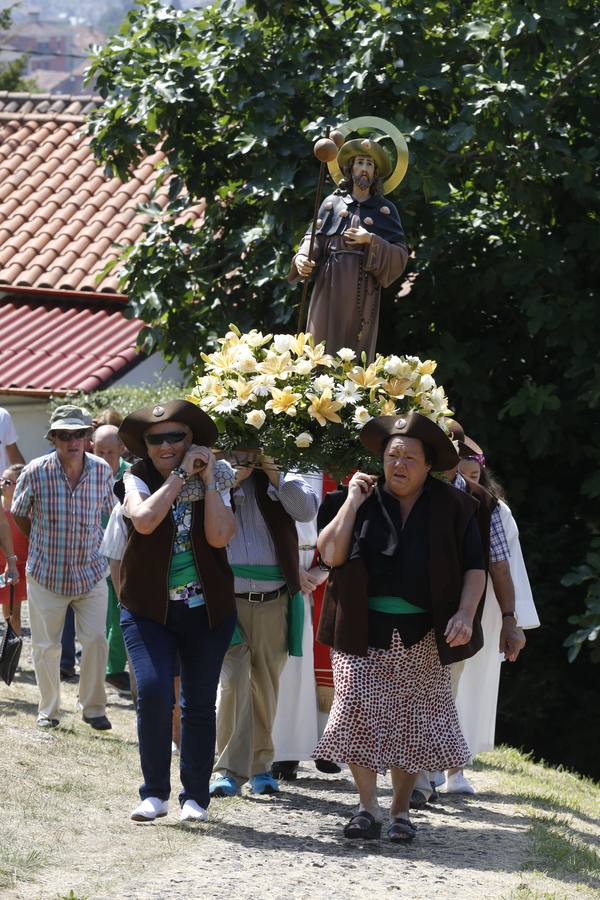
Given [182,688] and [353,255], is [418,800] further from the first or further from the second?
[353,255]

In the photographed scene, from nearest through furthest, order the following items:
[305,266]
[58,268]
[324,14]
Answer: [305,266], [324,14], [58,268]

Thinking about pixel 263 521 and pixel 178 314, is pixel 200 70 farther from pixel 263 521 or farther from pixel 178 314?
pixel 263 521

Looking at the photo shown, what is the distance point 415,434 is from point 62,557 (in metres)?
3.18

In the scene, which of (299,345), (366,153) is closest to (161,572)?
(299,345)

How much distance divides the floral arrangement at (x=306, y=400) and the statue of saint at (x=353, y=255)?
1.08m

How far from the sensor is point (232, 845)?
600cm

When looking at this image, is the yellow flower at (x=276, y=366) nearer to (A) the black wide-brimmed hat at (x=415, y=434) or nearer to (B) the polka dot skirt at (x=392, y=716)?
(A) the black wide-brimmed hat at (x=415, y=434)

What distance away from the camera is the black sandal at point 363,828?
617 cm

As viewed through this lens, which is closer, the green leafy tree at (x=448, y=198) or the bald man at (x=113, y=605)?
the bald man at (x=113, y=605)

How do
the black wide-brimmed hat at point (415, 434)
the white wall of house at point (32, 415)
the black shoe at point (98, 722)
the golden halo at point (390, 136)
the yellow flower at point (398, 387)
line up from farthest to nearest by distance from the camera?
the white wall of house at point (32, 415) < the black shoe at point (98, 722) < the golden halo at point (390, 136) < the yellow flower at point (398, 387) < the black wide-brimmed hat at point (415, 434)

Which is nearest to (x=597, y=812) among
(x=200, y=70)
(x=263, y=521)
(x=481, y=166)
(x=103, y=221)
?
(x=263, y=521)

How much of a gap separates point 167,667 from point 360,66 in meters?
7.03

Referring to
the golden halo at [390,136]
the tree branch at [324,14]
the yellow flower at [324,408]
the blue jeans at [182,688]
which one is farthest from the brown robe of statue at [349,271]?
the tree branch at [324,14]

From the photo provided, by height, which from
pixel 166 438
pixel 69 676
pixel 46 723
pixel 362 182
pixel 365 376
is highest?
pixel 362 182
